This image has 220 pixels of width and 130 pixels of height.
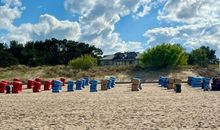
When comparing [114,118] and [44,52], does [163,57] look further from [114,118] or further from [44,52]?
[114,118]

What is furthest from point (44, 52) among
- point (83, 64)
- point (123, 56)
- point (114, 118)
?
point (114, 118)

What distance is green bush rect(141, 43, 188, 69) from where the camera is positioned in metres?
68.2

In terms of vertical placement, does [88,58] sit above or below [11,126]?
above

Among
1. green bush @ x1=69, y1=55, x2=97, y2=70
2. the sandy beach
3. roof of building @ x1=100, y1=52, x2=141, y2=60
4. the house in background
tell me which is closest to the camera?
the sandy beach

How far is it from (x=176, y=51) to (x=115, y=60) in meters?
59.6

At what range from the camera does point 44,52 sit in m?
101

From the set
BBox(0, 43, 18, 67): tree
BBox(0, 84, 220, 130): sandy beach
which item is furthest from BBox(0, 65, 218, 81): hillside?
BBox(0, 84, 220, 130): sandy beach

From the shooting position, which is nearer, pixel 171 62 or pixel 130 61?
pixel 171 62

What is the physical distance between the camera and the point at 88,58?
268 ft

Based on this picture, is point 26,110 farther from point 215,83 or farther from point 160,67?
point 160,67

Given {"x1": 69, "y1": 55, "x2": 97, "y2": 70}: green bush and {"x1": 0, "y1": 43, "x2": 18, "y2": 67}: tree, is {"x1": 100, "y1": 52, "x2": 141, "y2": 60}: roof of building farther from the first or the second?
{"x1": 69, "y1": 55, "x2": 97, "y2": 70}: green bush

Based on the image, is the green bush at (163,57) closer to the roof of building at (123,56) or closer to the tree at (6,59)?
the tree at (6,59)

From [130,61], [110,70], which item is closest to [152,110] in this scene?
[110,70]

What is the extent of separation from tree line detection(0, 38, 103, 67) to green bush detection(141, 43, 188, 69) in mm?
29738
